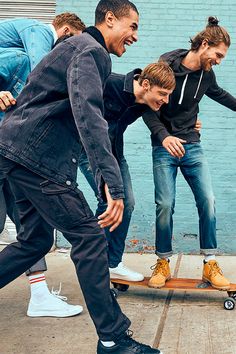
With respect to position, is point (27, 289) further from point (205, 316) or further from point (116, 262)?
point (205, 316)

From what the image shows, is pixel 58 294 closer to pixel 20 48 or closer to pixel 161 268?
pixel 161 268

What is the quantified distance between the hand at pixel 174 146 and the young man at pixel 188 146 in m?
0.10

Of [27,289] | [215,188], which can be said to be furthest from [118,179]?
[215,188]

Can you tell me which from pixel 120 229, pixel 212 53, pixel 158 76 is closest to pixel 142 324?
pixel 120 229

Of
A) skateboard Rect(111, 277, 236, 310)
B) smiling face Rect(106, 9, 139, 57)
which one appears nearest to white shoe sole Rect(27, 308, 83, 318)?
skateboard Rect(111, 277, 236, 310)

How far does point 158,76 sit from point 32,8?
290 centimetres

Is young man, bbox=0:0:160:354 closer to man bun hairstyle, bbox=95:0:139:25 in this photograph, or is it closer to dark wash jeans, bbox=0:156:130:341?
dark wash jeans, bbox=0:156:130:341

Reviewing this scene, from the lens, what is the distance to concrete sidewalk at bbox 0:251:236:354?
3434mm

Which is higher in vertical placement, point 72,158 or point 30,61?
point 30,61

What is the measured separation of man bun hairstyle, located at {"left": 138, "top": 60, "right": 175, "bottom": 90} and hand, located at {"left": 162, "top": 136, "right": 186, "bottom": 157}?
1.39 ft

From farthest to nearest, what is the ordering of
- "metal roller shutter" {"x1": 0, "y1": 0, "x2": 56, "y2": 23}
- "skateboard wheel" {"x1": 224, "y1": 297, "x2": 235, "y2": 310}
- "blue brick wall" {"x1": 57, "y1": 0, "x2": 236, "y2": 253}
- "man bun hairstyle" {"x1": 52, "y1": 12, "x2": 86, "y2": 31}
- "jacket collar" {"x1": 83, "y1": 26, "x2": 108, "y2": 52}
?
"metal roller shutter" {"x1": 0, "y1": 0, "x2": 56, "y2": 23} → "blue brick wall" {"x1": 57, "y1": 0, "x2": 236, "y2": 253} → "man bun hairstyle" {"x1": 52, "y1": 12, "x2": 86, "y2": 31} → "skateboard wheel" {"x1": 224, "y1": 297, "x2": 235, "y2": 310} → "jacket collar" {"x1": 83, "y1": 26, "x2": 108, "y2": 52}

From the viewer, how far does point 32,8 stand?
617 centimetres

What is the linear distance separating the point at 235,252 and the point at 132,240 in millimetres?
998

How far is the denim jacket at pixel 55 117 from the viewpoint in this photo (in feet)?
9.61
